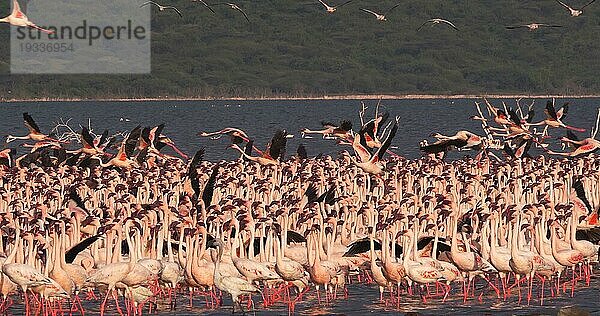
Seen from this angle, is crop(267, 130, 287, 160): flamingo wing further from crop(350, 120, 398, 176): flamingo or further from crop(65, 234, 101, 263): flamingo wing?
crop(65, 234, 101, 263): flamingo wing

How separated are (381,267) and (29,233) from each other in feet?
20.3

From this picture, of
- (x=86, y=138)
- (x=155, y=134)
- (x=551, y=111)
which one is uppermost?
(x=551, y=111)

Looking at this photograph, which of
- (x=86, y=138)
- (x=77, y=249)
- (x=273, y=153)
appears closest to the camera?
(x=77, y=249)

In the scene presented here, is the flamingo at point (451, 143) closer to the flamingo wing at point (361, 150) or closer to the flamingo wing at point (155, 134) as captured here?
the flamingo wing at point (361, 150)

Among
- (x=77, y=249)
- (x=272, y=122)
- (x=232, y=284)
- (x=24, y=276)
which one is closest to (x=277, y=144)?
(x=77, y=249)

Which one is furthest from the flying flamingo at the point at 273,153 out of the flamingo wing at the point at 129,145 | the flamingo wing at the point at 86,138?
the flamingo wing at the point at 86,138

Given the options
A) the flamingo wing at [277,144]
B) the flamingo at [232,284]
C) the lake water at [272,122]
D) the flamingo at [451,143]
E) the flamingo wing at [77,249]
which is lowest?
the flamingo at [232,284]

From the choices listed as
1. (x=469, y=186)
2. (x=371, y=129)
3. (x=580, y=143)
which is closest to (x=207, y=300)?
(x=469, y=186)

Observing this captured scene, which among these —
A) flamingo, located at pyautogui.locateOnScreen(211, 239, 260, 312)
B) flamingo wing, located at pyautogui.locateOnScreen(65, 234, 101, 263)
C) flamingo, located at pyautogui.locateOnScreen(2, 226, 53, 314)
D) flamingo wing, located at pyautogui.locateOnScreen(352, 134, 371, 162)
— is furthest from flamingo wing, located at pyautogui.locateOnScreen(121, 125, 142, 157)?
→ flamingo, located at pyautogui.locateOnScreen(2, 226, 53, 314)

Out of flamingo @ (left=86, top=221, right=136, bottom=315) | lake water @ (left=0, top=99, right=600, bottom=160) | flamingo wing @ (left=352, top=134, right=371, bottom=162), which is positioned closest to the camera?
flamingo @ (left=86, top=221, right=136, bottom=315)

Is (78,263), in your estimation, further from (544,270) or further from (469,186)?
(469,186)

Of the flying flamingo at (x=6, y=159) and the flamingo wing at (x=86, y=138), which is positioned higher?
the flamingo wing at (x=86, y=138)

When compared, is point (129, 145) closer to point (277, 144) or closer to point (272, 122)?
point (277, 144)

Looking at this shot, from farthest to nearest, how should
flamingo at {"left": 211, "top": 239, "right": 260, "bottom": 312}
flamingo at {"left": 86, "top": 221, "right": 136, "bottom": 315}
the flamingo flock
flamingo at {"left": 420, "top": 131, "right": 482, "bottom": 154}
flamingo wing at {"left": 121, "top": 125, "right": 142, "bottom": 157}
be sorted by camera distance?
1. flamingo wing at {"left": 121, "top": 125, "right": 142, "bottom": 157}
2. flamingo at {"left": 420, "top": 131, "right": 482, "bottom": 154}
3. the flamingo flock
4. flamingo at {"left": 211, "top": 239, "right": 260, "bottom": 312}
5. flamingo at {"left": 86, "top": 221, "right": 136, "bottom": 315}
